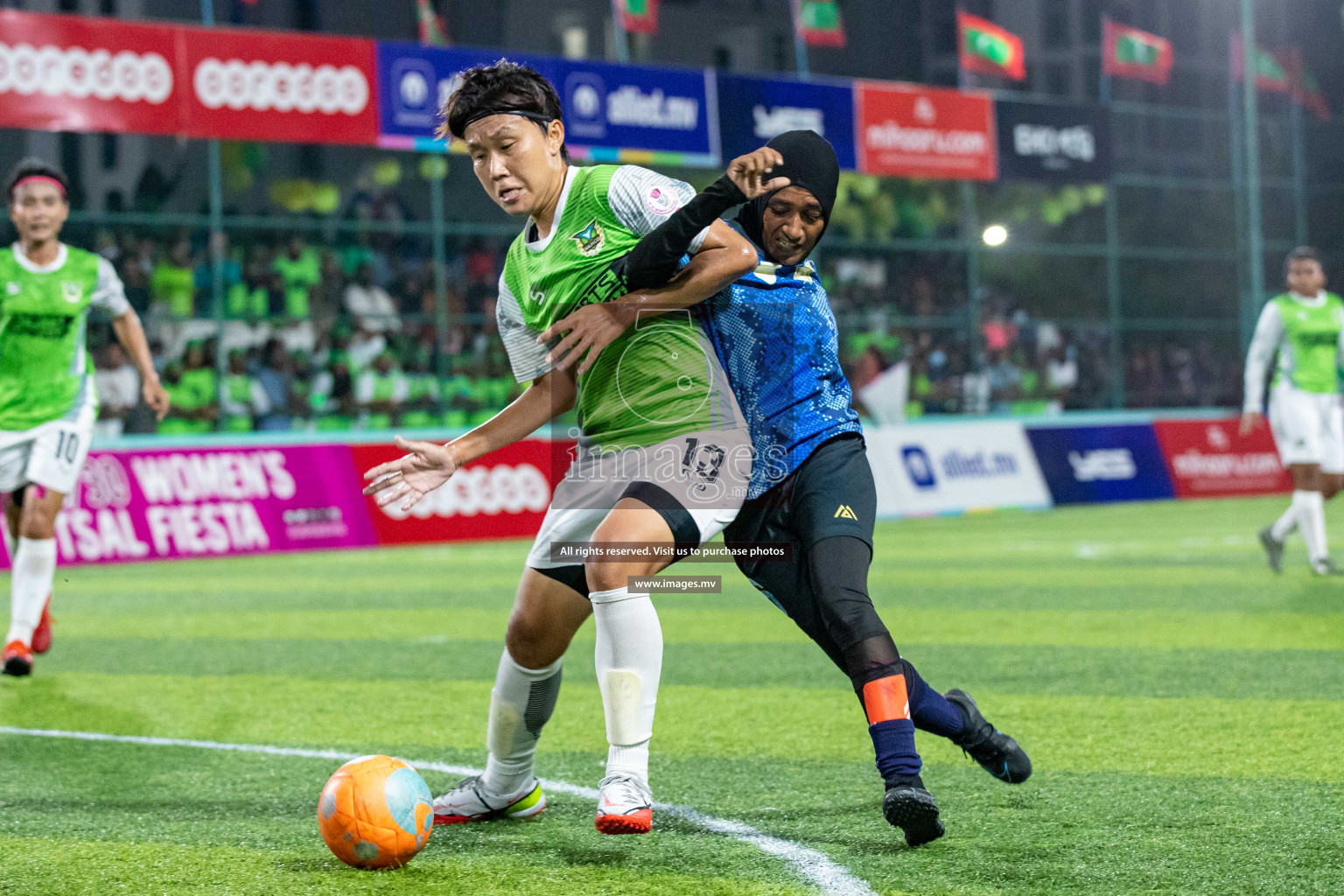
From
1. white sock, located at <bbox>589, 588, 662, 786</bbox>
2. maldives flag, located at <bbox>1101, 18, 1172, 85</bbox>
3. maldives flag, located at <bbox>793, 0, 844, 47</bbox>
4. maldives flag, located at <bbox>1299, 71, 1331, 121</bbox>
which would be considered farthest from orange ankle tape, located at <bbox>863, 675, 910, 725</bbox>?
maldives flag, located at <bbox>1299, 71, 1331, 121</bbox>

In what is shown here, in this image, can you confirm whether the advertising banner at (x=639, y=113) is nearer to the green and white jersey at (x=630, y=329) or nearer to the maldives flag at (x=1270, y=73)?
the green and white jersey at (x=630, y=329)

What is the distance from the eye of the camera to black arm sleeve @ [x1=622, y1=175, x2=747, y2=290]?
3498 mm

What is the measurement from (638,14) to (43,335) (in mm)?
13949

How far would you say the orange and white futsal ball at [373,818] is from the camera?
3658 mm

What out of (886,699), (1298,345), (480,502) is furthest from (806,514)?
(480,502)

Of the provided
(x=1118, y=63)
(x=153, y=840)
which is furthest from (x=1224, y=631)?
(x=1118, y=63)

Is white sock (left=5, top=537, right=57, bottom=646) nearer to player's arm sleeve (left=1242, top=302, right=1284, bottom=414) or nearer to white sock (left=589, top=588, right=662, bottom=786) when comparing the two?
white sock (left=589, top=588, right=662, bottom=786)

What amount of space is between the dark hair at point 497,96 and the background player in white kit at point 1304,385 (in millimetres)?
8362

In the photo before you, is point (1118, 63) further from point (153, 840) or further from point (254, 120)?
point (153, 840)

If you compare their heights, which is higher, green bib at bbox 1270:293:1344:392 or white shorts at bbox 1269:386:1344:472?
green bib at bbox 1270:293:1344:392

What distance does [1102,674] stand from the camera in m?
6.76

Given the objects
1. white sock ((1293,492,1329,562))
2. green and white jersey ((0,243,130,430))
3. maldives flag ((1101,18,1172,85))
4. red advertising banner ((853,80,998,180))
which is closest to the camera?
green and white jersey ((0,243,130,430))

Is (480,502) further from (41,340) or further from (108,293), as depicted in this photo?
(41,340)

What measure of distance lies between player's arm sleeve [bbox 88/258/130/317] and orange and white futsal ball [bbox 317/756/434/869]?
185 inches
